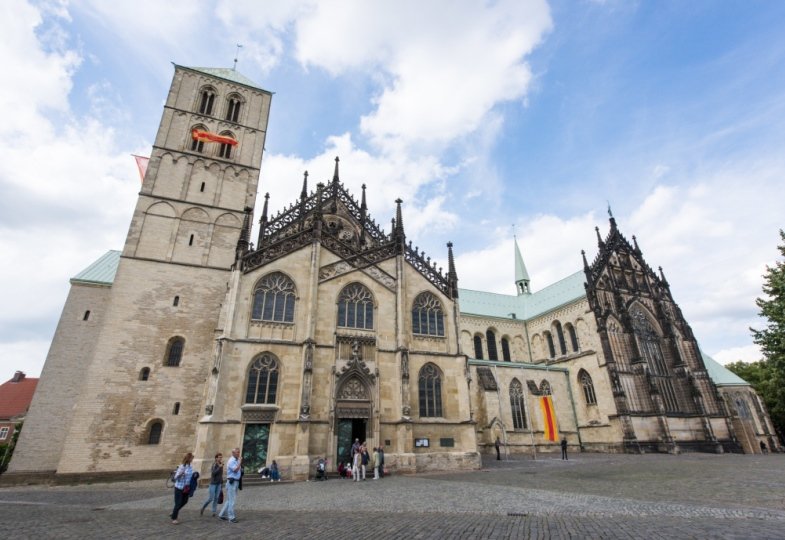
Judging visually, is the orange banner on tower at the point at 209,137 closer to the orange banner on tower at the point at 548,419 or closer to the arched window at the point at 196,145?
the arched window at the point at 196,145

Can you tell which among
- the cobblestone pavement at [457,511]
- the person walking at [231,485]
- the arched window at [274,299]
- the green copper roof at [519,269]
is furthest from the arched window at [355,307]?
the green copper roof at [519,269]

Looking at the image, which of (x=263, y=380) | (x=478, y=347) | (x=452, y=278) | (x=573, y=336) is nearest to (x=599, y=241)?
(x=573, y=336)

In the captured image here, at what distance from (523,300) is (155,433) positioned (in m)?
39.8

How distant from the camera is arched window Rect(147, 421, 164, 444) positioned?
19422 millimetres

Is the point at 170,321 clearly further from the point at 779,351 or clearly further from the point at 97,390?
the point at 779,351

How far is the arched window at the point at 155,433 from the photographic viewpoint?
19422mm

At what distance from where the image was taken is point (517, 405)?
3212cm

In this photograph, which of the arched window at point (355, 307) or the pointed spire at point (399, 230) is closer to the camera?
the arched window at point (355, 307)

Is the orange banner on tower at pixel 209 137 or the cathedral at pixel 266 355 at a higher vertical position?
the orange banner on tower at pixel 209 137

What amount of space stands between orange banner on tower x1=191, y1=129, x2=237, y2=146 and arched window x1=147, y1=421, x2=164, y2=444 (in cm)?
1952

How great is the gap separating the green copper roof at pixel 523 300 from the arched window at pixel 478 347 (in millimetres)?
2728

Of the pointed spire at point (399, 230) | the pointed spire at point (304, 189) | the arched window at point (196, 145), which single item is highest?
the arched window at point (196, 145)

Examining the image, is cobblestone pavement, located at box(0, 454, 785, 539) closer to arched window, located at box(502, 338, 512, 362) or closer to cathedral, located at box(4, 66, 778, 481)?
cathedral, located at box(4, 66, 778, 481)

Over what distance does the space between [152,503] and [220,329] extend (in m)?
9.49
